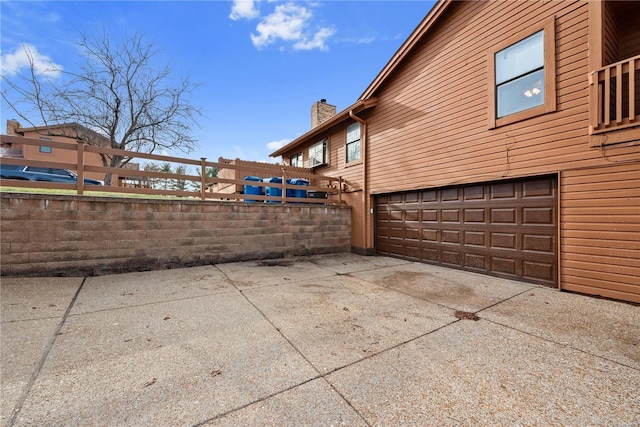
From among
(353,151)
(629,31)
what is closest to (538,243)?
(629,31)

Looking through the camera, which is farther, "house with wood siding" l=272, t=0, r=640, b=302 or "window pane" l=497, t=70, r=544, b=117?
"window pane" l=497, t=70, r=544, b=117

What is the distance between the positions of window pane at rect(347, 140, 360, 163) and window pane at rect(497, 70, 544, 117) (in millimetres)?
4152

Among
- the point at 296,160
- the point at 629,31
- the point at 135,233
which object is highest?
the point at 629,31

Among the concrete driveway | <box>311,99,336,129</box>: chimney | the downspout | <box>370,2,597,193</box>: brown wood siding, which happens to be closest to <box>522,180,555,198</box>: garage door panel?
<box>370,2,597,193</box>: brown wood siding

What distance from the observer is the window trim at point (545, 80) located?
442cm

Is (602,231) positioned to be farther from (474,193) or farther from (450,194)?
(450,194)

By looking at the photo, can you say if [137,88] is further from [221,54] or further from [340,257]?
[340,257]

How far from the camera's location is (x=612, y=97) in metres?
4.04

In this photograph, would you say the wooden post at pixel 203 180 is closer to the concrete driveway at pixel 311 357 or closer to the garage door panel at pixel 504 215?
the concrete driveway at pixel 311 357

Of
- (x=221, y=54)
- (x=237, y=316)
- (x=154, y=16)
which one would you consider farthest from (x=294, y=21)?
(x=237, y=316)

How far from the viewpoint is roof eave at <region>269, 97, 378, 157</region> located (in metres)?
7.77

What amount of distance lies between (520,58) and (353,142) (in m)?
4.76

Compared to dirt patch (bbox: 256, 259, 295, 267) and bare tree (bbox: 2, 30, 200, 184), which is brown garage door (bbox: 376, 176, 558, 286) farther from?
bare tree (bbox: 2, 30, 200, 184)

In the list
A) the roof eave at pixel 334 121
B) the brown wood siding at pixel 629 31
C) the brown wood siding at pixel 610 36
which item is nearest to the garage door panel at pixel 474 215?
the brown wood siding at pixel 610 36
